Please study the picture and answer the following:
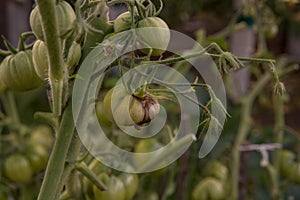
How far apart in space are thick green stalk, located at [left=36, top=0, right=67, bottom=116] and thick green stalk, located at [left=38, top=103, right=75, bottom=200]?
0.04ft

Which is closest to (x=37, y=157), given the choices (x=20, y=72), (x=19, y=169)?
(x=19, y=169)

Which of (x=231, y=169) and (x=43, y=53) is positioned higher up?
(x=43, y=53)

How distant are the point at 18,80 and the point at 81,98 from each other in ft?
0.29

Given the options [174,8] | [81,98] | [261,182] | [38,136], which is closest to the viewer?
[81,98]

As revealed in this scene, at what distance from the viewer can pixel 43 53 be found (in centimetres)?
35

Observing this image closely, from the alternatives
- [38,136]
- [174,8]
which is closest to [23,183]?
[38,136]

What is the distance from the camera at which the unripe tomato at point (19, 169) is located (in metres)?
0.73

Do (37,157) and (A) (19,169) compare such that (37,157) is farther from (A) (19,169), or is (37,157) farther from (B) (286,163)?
(B) (286,163)

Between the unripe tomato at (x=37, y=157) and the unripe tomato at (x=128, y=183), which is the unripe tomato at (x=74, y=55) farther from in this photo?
the unripe tomato at (x=37, y=157)

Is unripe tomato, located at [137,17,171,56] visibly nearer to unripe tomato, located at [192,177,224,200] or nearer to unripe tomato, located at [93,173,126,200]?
unripe tomato, located at [93,173,126,200]

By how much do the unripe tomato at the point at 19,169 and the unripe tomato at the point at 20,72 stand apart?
326mm

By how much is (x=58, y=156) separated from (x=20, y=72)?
0.29 feet

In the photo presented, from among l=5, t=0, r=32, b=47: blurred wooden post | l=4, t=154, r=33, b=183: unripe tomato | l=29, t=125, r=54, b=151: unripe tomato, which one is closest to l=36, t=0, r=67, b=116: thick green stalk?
l=4, t=154, r=33, b=183: unripe tomato

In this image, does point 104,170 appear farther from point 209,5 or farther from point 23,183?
point 209,5
